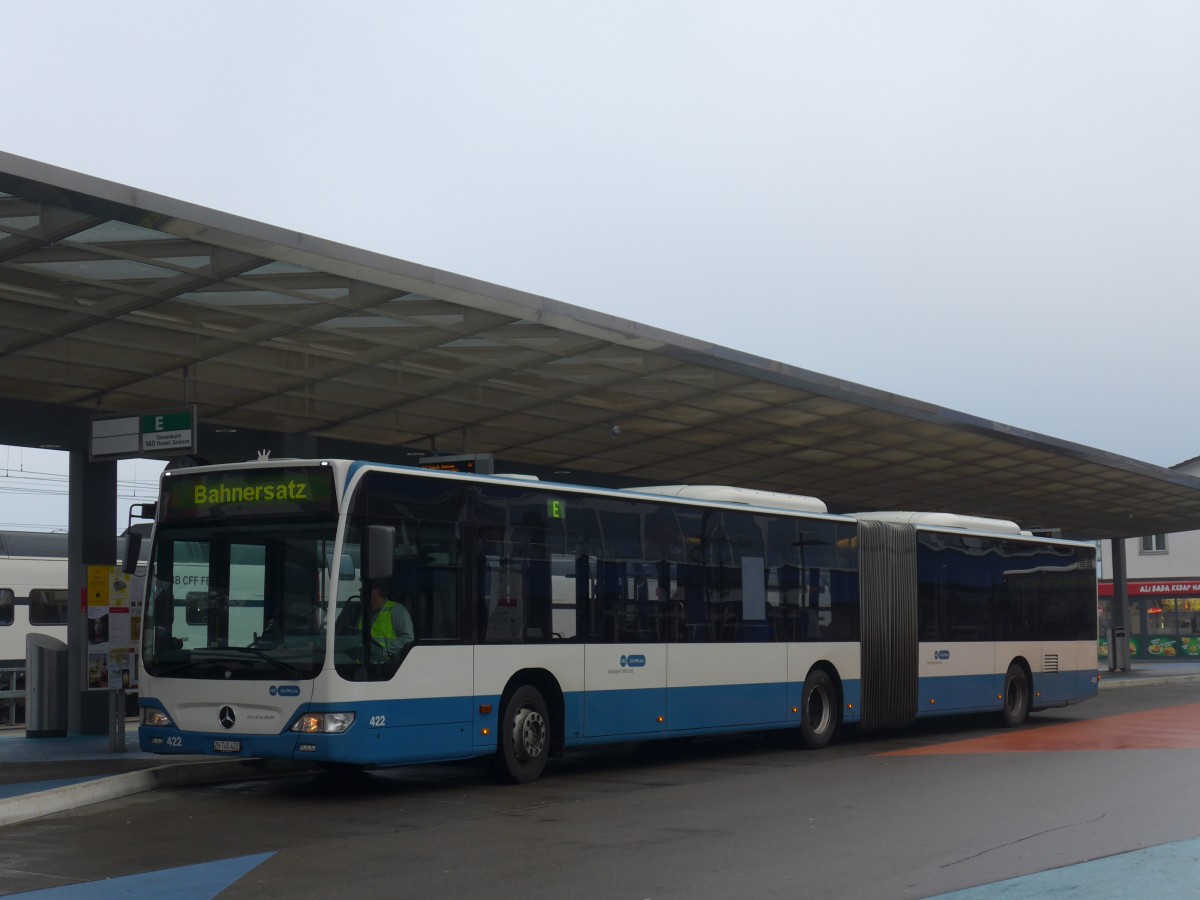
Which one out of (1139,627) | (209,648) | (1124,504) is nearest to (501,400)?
(209,648)

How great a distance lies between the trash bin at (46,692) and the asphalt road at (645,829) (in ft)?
19.9

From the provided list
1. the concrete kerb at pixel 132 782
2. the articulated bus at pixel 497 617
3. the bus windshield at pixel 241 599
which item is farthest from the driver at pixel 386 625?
the concrete kerb at pixel 132 782

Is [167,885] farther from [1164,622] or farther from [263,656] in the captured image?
[1164,622]

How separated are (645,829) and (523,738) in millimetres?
3154

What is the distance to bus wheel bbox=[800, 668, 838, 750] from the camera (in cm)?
1781

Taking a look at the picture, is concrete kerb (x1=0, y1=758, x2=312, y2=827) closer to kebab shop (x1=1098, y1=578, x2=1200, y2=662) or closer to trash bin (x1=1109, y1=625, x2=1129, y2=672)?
trash bin (x1=1109, y1=625, x2=1129, y2=672)

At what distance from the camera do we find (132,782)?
12.8 meters

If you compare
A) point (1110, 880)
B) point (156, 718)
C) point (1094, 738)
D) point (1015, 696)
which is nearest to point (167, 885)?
point (156, 718)

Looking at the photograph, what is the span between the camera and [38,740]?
60.0 ft

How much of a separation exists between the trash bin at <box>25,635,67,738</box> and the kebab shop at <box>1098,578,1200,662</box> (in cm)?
4726

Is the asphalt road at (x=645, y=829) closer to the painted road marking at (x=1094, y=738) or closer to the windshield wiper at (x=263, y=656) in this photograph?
the painted road marking at (x=1094, y=738)

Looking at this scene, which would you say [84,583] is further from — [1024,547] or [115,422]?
[1024,547]

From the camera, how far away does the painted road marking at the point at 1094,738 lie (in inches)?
687

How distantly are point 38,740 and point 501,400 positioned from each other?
7690 millimetres
